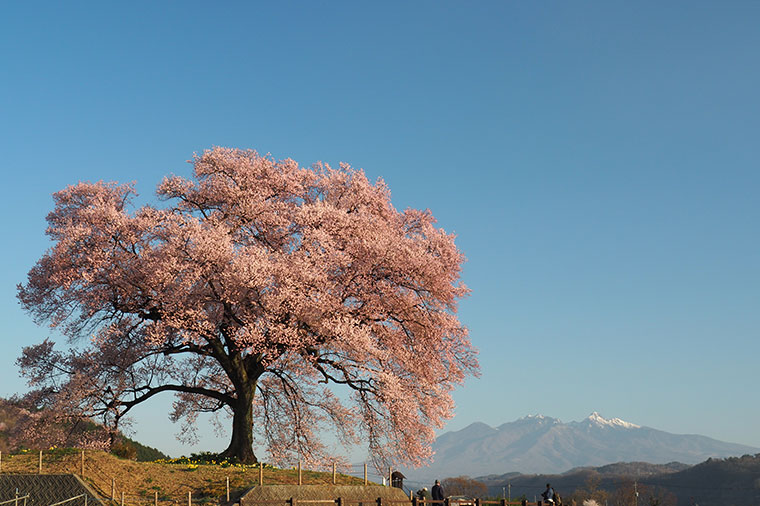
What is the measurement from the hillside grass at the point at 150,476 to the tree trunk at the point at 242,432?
2.39 m

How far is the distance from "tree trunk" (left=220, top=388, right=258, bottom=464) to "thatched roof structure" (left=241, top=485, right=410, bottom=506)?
5.44 metres

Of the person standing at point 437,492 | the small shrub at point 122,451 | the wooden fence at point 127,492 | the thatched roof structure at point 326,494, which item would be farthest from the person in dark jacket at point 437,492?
the small shrub at point 122,451

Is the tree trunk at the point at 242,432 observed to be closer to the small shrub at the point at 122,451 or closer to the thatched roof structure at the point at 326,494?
the thatched roof structure at the point at 326,494

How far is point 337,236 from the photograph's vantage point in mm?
35312

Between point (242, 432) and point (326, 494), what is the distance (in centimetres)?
663

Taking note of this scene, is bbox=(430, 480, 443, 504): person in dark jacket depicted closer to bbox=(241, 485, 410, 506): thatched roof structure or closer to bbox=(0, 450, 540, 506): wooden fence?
bbox=(241, 485, 410, 506): thatched roof structure

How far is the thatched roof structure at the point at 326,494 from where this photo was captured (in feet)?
94.9

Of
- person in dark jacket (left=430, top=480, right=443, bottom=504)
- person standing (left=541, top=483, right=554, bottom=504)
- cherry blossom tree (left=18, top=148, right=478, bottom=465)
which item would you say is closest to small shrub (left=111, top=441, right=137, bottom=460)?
cherry blossom tree (left=18, top=148, right=478, bottom=465)

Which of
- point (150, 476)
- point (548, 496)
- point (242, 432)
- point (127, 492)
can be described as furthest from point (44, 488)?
point (548, 496)

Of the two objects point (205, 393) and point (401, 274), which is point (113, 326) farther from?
point (401, 274)

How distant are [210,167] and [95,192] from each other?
649 centimetres

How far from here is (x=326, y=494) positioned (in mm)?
30688

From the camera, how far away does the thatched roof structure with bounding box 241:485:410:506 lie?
94.9ft

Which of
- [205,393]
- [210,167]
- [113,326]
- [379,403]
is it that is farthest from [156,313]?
[379,403]
